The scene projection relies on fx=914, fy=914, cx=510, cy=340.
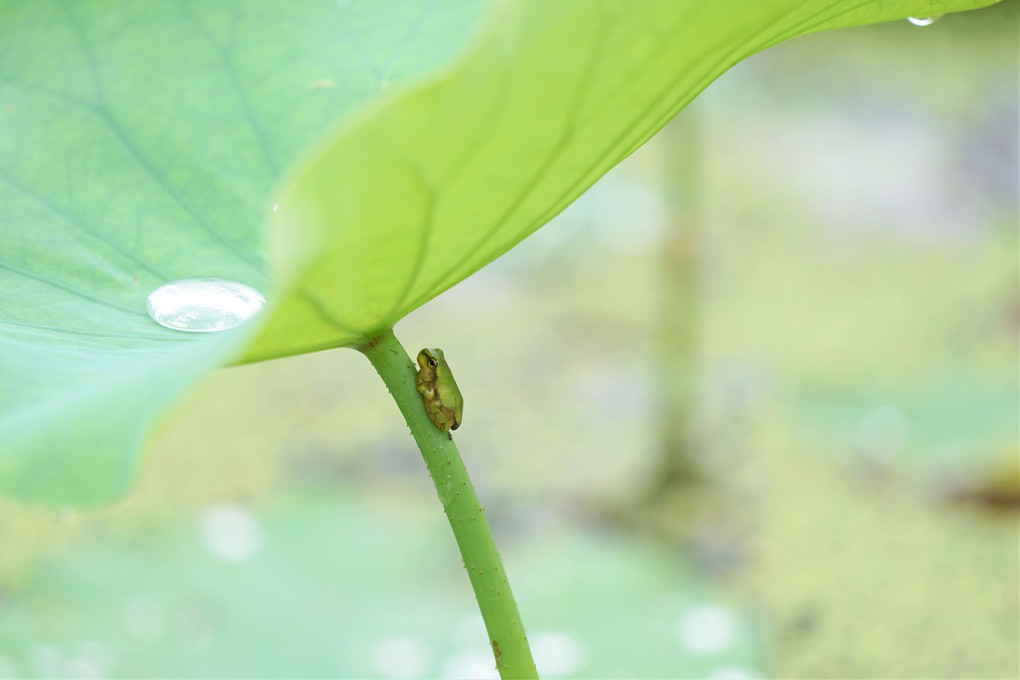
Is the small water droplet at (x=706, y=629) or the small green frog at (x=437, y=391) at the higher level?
the small water droplet at (x=706, y=629)

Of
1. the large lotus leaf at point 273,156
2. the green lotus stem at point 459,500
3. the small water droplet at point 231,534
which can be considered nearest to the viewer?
the large lotus leaf at point 273,156

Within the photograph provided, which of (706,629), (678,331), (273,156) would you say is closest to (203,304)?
(273,156)

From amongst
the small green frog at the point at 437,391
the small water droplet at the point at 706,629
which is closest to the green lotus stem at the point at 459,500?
the small green frog at the point at 437,391

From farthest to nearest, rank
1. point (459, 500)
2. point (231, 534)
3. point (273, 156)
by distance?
point (231, 534) → point (273, 156) → point (459, 500)

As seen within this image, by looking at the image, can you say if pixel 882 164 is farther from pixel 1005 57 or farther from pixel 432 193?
pixel 432 193

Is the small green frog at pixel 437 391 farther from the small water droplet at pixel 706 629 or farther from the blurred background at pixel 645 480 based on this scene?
the small water droplet at pixel 706 629

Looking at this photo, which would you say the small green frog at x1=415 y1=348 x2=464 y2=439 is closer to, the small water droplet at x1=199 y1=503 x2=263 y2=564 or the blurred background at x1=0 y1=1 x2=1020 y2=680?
the blurred background at x1=0 y1=1 x2=1020 y2=680

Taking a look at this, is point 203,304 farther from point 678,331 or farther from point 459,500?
point 678,331
